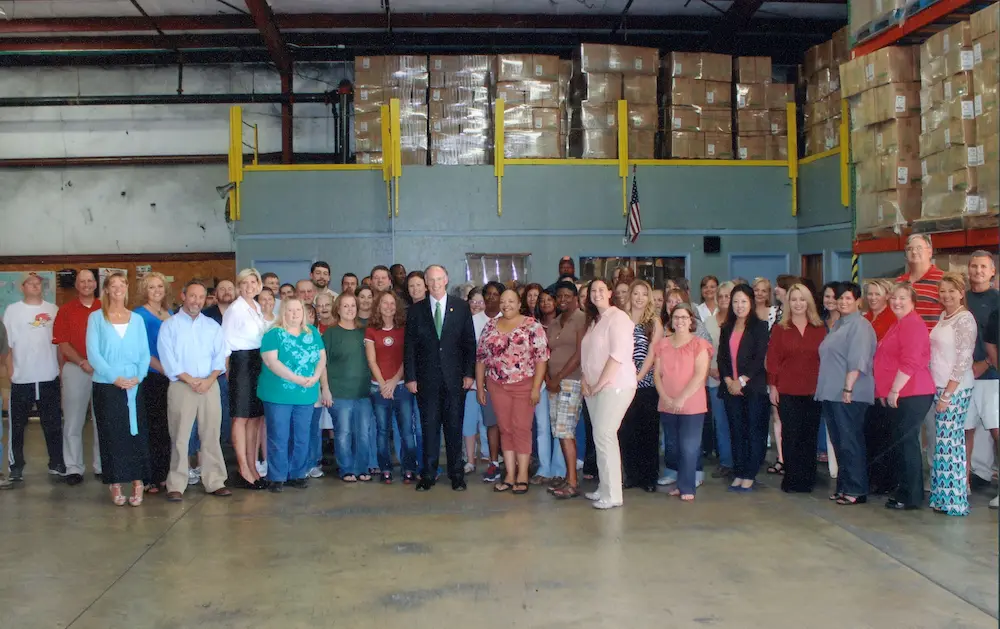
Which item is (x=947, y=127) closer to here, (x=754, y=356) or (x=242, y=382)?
(x=754, y=356)

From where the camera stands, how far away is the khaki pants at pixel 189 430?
6.76 metres

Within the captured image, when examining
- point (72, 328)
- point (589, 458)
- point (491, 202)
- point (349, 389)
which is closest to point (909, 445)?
point (589, 458)

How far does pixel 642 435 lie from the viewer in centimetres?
700

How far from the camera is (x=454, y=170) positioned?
12.1 metres

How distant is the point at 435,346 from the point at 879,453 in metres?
3.39

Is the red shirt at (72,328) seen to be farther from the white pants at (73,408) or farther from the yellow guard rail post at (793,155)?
the yellow guard rail post at (793,155)

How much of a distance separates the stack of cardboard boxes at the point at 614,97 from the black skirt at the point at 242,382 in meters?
6.63

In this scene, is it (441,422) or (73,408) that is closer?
(441,422)

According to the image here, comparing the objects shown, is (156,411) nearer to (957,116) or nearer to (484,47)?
(957,116)

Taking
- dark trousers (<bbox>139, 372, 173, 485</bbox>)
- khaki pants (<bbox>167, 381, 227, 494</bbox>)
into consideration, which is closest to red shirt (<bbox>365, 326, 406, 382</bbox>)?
khaki pants (<bbox>167, 381, 227, 494</bbox>)

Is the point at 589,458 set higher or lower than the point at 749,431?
lower

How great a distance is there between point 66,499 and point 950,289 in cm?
658

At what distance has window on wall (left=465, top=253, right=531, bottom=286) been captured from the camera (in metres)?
12.3

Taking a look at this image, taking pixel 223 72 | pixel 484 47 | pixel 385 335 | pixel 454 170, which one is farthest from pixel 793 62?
pixel 385 335
